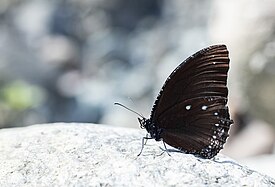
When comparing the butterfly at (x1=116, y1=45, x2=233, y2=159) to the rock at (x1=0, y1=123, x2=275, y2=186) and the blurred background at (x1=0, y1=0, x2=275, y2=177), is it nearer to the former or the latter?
the rock at (x1=0, y1=123, x2=275, y2=186)

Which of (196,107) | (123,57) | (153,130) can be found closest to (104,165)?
(153,130)

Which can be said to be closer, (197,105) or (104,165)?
(104,165)

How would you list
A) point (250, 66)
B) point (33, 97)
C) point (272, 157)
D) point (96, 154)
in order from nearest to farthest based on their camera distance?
point (96, 154)
point (272, 157)
point (250, 66)
point (33, 97)

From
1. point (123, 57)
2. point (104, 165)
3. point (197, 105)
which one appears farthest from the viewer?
point (123, 57)

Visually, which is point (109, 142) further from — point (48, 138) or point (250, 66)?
point (250, 66)

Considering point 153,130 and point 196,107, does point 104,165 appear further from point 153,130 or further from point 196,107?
point 196,107

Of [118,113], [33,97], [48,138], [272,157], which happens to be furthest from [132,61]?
[48,138]

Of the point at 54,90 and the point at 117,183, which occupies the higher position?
the point at 54,90

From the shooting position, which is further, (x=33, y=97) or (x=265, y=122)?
(x=33, y=97)
